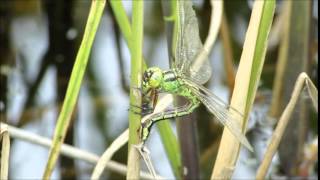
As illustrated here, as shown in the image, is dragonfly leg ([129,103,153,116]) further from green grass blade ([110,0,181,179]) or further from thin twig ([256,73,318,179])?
thin twig ([256,73,318,179])

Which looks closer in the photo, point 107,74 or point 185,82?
point 185,82

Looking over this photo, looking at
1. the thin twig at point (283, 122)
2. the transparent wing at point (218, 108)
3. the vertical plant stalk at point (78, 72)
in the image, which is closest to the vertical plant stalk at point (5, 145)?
the vertical plant stalk at point (78, 72)

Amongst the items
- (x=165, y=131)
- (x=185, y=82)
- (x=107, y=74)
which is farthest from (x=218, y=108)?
(x=107, y=74)

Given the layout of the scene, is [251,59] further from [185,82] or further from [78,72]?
[78,72]

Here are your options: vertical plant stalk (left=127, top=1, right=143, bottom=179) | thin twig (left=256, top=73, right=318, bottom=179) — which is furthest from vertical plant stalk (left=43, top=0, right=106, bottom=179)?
thin twig (left=256, top=73, right=318, bottom=179)

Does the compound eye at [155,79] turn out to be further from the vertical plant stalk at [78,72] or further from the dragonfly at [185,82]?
the vertical plant stalk at [78,72]

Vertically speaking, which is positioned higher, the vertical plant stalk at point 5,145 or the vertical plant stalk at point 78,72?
the vertical plant stalk at point 78,72
